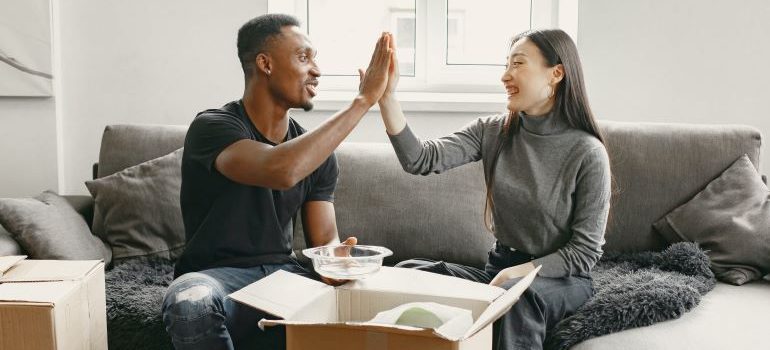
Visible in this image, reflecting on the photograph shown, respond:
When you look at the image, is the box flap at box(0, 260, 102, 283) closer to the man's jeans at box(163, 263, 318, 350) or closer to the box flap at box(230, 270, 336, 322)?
the man's jeans at box(163, 263, 318, 350)

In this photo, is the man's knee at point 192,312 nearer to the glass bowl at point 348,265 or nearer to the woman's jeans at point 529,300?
the glass bowl at point 348,265

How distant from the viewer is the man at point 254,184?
163 cm

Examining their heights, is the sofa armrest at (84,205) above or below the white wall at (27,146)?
below

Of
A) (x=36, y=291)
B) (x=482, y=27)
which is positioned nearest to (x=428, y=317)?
(x=36, y=291)

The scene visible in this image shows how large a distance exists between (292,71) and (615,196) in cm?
112

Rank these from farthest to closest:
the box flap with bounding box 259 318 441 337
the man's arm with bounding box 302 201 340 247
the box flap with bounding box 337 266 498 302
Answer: the man's arm with bounding box 302 201 340 247 < the box flap with bounding box 337 266 498 302 < the box flap with bounding box 259 318 441 337

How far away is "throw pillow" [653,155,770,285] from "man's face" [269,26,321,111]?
3.93ft

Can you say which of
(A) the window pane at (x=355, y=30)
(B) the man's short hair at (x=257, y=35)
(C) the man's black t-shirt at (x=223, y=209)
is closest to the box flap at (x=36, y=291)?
(C) the man's black t-shirt at (x=223, y=209)

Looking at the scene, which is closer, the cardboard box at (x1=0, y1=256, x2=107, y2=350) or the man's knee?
the cardboard box at (x1=0, y1=256, x2=107, y2=350)

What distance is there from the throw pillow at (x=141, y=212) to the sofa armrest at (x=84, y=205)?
0.27 feet

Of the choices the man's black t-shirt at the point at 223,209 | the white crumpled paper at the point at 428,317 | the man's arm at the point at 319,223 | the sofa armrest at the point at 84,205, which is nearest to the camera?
the white crumpled paper at the point at 428,317

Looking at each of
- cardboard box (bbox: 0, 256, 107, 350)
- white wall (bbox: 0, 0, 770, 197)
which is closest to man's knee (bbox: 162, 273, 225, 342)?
cardboard box (bbox: 0, 256, 107, 350)

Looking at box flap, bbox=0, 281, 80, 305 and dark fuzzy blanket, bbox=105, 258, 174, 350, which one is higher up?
box flap, bbox=0, 281, 80, 305

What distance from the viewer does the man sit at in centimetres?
163
